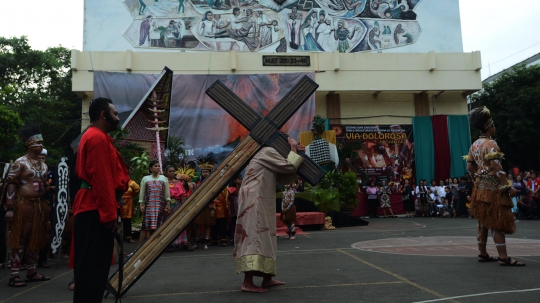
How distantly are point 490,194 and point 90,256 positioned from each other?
5242mm

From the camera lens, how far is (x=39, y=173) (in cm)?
649

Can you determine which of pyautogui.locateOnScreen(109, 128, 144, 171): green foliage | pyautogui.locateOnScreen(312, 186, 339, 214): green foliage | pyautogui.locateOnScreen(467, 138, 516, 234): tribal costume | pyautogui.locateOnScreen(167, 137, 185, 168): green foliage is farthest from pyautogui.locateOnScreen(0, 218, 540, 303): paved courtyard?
pyautogui.locateOnScreen(167, 137, 185, 168): green foliage

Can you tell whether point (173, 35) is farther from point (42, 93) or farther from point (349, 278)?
point (349, 278)

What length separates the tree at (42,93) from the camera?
30188 mm

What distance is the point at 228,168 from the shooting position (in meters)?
5.36

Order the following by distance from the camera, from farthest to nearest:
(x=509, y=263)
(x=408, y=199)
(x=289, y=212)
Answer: (x=408, y=199)
(x=289, y=212)
(x=509, y=263)

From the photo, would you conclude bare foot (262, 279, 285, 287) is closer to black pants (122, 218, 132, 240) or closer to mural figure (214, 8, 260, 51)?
black pants (122, 218, 132, 240)

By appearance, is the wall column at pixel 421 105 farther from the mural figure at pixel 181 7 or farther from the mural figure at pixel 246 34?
the mural figure at pixel 181 7

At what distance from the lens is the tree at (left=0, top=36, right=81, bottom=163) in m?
30.2

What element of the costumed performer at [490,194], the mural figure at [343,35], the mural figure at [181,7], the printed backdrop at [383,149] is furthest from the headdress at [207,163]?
the mural figure at [343,35]

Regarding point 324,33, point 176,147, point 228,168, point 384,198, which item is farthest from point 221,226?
point 324,33

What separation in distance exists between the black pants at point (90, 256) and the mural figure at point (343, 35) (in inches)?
953

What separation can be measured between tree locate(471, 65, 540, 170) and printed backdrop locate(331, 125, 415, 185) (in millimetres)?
8071

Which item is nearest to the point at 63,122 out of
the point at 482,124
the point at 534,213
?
the point at 534,213
